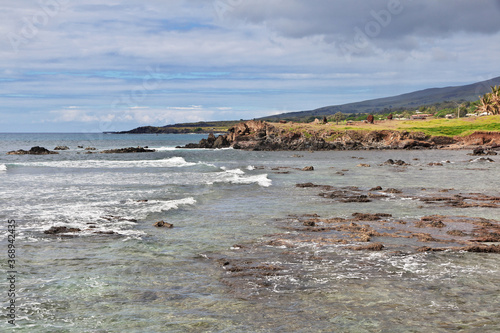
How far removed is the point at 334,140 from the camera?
109750 millimetres

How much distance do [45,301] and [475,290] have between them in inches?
425

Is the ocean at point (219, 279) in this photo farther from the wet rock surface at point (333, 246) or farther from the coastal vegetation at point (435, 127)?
the coastal vegetation at point (435, 127)

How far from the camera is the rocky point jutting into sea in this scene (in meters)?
100

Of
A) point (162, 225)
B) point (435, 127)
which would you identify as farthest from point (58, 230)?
point (435, 127)

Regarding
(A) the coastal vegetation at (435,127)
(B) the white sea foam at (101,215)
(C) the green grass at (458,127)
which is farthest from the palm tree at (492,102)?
(B) the white sea foam at (101,215)

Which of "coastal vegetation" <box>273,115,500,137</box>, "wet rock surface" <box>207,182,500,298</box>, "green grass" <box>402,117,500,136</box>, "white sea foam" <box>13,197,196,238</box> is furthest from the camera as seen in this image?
"coastal vegetation" <box>273,115,500,137</box>

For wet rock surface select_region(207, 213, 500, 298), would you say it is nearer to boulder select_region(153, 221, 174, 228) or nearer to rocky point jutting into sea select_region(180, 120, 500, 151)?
boulder select_region(153, 221, 174, 228)

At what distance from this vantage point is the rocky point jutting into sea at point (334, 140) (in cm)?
10049

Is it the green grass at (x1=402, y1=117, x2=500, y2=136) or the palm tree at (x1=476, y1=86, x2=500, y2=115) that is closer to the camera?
the green grass at (x1=402, y1=117, x2=500, y2=136)

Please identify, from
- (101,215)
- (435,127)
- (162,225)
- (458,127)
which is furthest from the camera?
(435,127)

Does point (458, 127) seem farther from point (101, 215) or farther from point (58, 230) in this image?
point (58, 230)

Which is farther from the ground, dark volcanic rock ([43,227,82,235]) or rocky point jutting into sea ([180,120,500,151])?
rocky point jutting into sea ([180,120,500,151])

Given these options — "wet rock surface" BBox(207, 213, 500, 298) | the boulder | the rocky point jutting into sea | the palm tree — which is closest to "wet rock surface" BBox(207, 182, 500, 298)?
"wet rock surface" BBox(207, 213, 500, 298)

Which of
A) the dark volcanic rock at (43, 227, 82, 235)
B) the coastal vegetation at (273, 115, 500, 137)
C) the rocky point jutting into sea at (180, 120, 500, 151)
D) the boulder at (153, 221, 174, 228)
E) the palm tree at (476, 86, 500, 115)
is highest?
the palm tree at (476, 86, 500, 115)
